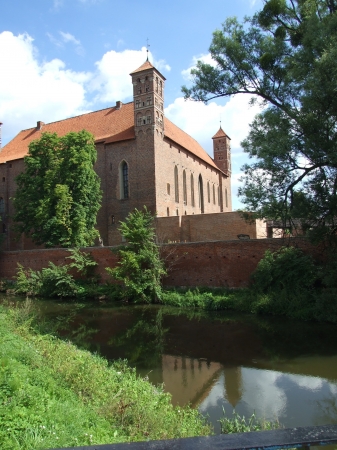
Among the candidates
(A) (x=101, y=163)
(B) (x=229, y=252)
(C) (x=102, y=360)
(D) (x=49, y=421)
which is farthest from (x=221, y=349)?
(A) (x=101, y=163)

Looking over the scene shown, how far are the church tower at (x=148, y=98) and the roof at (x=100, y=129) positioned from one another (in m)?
1.28

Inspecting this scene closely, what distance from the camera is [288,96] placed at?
1398 centimetres

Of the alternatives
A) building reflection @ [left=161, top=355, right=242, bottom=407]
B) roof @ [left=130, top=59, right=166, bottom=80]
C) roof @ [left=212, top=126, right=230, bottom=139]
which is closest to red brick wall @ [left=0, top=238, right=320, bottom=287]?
building reflection @ [left=161, top=355, right=242, bottom=407]

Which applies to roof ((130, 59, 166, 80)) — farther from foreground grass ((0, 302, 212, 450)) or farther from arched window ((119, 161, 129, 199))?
foreground grass ((0, 302, 212, 450))

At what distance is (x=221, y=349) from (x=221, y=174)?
103 feet

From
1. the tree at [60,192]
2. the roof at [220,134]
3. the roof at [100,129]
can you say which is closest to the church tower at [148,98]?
the roof at [100,129]

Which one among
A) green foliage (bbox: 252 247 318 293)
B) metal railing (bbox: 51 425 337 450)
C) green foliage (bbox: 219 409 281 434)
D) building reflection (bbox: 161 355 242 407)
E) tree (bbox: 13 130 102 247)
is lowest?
building reflection (bbox: 161 355 242 407)

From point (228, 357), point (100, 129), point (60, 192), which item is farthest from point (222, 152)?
point (228, 357)

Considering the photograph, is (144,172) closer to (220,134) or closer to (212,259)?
(212,259)

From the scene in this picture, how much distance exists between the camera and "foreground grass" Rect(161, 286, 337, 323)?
13.0 meters

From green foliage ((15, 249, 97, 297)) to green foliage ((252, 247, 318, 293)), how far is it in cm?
994

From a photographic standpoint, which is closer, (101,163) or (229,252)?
(229,252)

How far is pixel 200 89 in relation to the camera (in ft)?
51.4

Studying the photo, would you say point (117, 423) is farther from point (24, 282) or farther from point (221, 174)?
point (221, 174)
